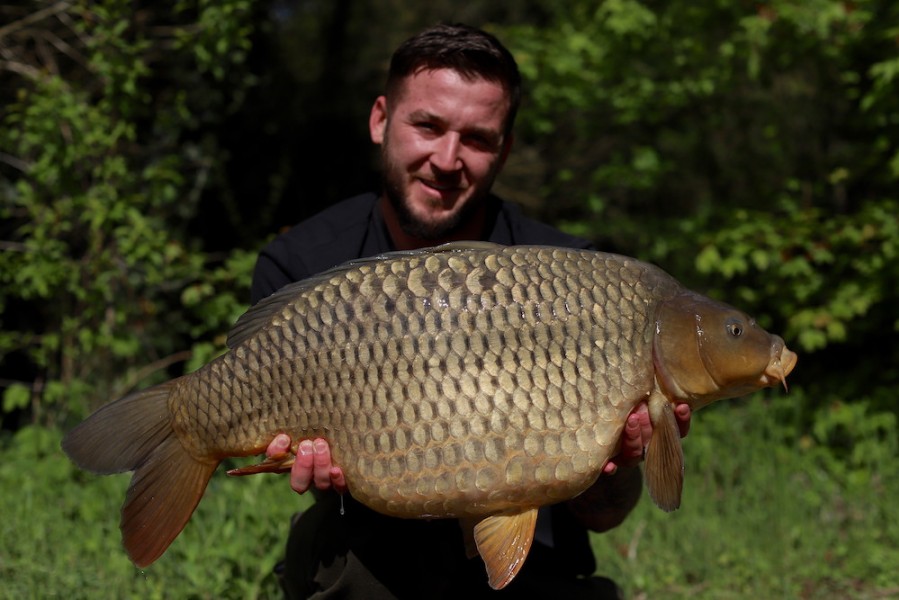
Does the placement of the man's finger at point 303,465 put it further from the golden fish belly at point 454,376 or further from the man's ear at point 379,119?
the man's ear at point 379,119

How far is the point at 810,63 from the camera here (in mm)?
4410

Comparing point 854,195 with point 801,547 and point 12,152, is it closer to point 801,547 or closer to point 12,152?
point 801,547

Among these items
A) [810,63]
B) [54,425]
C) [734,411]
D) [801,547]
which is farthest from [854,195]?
[54,425]

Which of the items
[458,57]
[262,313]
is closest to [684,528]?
[458,57]

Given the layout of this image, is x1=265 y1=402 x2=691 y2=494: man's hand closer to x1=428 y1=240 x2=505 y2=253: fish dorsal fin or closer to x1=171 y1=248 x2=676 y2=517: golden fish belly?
Result: x1=171 y1=248 x2=676 y2=517: golden fish belly

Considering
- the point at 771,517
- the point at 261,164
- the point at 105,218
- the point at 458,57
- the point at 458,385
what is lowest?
the point at 261,164

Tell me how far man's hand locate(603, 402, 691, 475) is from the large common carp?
0.02 metres

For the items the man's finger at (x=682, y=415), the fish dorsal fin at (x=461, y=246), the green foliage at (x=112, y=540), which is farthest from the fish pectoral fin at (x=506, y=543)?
the green foliage at (x=112, y=540)

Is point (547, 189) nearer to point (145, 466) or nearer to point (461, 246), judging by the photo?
point (461, 246)

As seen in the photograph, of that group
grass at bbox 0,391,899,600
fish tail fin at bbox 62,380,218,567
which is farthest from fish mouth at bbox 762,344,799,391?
grass at bbox 0,391,899,600

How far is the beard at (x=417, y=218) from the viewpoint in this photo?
2084 millimetres

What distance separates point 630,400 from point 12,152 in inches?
109

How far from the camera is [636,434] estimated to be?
5.37 feet

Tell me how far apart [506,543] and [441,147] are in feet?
2.70
